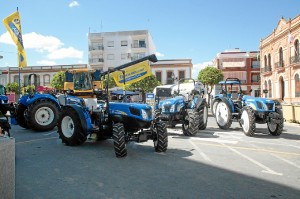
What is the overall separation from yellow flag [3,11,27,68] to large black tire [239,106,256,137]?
35.8 feet

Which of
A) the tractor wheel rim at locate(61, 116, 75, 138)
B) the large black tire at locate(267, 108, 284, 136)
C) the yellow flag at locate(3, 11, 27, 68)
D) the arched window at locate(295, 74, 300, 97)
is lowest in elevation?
the large black tire at locate(267, 108, 284, 136)

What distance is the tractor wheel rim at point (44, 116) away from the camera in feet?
34.5

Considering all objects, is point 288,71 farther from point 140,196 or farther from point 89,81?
point 140,196

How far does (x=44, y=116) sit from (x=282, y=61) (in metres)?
34.8

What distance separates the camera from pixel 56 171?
16.8 feet

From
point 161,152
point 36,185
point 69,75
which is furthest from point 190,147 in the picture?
point 69,75

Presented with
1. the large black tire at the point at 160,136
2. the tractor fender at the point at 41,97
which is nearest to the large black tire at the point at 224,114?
the large black tire at the point at 160,136

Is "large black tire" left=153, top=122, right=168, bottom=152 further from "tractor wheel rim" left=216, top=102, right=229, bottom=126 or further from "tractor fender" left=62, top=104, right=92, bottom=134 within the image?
"tractor wheel rim" left=216, top=102, right=229, bottom=126

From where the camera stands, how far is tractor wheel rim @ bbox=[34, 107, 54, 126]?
1052 cm

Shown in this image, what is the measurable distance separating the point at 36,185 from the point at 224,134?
7.28 m

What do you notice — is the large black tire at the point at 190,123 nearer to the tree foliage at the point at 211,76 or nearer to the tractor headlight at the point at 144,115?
the tractor headlight at the point at 144,115

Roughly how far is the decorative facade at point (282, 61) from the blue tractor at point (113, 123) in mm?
30881

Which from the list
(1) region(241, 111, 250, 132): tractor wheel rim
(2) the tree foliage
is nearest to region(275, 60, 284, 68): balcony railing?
(2) the tree foliage

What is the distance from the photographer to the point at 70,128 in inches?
306
